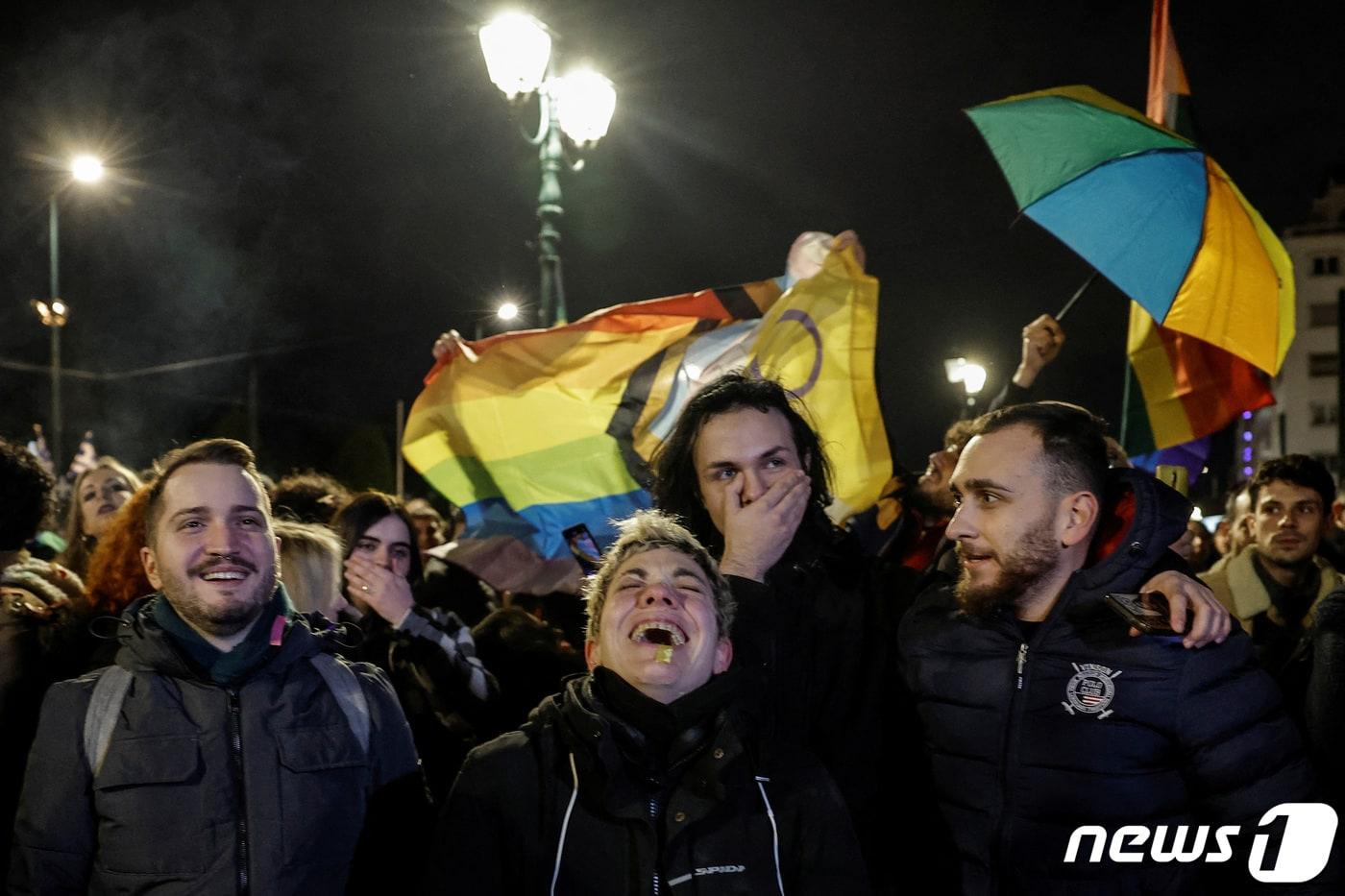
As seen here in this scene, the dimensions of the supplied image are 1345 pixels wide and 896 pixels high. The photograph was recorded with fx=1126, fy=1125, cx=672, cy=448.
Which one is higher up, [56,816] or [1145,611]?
[1145,611]

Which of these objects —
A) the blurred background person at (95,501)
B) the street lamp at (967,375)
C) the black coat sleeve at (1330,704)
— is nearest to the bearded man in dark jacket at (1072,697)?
the black coat sleeve at (1330,704)

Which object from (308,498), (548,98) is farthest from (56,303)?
(308,498)

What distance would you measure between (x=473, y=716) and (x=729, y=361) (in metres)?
2.22

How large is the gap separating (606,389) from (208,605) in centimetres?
302

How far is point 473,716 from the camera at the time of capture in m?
4.59

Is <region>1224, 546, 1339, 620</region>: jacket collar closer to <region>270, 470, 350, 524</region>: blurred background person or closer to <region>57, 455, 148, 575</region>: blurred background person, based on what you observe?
<region>270, 470, 350, 524</region>: blurred background person

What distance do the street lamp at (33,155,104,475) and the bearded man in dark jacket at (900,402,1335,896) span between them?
61.3 ft

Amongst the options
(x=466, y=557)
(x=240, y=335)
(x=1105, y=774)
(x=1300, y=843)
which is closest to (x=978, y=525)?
(x=1105, y=774)

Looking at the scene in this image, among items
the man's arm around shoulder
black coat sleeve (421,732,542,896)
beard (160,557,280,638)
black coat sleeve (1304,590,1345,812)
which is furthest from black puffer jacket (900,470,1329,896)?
beard (160,557,280,638)

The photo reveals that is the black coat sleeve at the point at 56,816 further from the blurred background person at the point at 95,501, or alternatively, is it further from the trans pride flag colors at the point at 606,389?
the blurred background person at the point at 95,501

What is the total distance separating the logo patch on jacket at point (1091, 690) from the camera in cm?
297

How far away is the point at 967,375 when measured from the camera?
61.0ft

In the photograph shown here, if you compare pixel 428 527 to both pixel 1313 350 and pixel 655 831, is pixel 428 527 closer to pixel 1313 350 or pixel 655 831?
pixel 655 831

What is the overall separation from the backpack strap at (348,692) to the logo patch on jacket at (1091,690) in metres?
1.96
